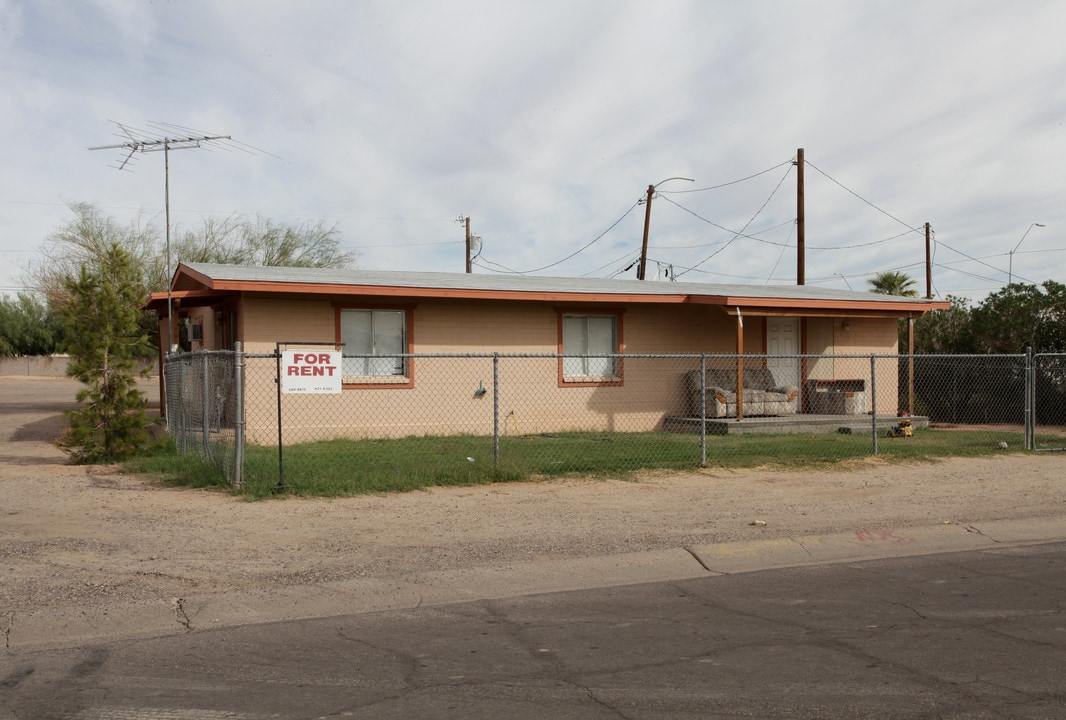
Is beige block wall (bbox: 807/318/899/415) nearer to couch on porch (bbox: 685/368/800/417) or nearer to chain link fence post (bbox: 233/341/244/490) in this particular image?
couch on porch (bbox: 685/368/800/417)

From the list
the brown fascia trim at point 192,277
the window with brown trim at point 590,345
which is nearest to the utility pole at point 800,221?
the window with brown trim at point 590,345

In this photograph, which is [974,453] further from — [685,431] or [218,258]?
[218,258]

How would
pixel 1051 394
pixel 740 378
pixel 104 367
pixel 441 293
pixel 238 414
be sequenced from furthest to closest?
pixel 1051 394 → pixel 740 378 → pixel 441 293 → pixel 104 367 → pixel 238 414

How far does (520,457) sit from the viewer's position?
1217cm

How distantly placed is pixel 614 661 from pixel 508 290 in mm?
12065

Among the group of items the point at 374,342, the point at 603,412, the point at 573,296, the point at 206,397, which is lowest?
the point at 603,412

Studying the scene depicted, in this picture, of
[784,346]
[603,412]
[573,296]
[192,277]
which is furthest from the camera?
[784,346]

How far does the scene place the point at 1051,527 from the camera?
8.60 metres

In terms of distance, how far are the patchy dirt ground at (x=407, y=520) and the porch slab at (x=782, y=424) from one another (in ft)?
15.4

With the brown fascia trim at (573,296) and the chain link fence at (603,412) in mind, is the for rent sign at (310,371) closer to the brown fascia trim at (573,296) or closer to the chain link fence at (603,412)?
the chain link fence at (603,412)

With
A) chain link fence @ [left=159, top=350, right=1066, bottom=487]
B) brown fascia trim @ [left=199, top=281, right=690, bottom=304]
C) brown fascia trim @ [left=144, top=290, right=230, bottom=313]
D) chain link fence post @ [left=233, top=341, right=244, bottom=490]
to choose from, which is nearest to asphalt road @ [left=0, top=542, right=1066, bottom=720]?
chain link fence post @ [left=233, top=341, right=244, bottom=490]

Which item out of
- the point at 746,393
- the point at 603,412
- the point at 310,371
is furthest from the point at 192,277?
the point at 746,393

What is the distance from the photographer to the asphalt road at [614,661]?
13.7 ft

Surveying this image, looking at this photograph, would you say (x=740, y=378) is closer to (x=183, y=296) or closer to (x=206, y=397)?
(x=206, y=397)
